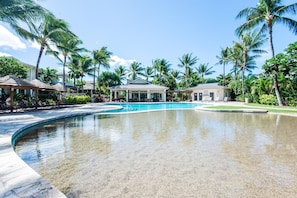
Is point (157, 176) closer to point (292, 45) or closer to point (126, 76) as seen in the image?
point (292, 45)

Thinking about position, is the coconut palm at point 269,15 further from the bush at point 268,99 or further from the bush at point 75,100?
the bush at point 75,100

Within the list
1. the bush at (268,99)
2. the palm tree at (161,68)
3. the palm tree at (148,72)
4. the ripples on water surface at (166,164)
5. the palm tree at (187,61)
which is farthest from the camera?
the palm tree at (148,72)

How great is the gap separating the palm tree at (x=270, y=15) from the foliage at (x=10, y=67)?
25718 millimetres

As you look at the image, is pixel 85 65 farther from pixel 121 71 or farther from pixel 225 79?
pixel 225 79

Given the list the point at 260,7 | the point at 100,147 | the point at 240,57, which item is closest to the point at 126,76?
the point at 240,57

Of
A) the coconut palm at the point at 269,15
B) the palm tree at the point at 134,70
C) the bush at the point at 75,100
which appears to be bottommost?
the bush at the point at 75,100

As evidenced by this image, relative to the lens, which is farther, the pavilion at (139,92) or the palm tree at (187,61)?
the palm tree at (187,61)

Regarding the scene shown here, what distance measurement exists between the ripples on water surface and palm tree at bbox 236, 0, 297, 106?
15363mm

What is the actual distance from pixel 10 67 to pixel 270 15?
2813cm

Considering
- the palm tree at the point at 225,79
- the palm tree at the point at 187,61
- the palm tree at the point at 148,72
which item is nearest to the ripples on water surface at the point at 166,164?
the palm tree at the point at 187,61

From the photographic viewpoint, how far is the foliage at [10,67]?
66.1 ft

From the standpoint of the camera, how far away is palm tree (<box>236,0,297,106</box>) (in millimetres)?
16188

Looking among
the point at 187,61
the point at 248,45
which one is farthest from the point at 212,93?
the point at 248,45

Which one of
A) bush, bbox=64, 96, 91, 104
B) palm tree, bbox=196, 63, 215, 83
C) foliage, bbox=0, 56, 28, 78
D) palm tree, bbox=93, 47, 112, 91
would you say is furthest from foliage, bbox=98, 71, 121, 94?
palm tree, bbox=196, 63, 215, 83
